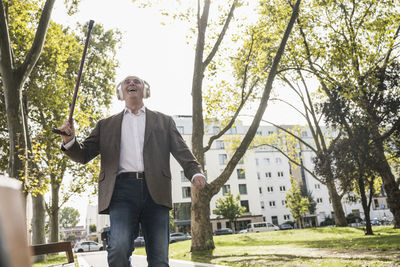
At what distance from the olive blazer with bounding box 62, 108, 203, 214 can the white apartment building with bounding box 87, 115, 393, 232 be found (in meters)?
54.9

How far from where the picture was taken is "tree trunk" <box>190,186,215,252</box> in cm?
1111

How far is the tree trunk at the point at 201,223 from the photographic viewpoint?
36.4ft

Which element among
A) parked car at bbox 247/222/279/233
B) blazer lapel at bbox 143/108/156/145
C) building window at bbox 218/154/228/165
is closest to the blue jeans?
blazer lapel at bbox 143/108/156/145

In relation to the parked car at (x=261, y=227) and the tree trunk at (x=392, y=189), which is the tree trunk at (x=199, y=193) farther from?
the parked car at (x=261, y=227)

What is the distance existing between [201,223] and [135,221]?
8527 millimetres

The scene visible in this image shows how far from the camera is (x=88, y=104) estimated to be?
2175 cm

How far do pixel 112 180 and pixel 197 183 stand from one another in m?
0.71

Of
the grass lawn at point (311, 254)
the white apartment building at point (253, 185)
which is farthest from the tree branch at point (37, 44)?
the white apartment building at point (253, 185)

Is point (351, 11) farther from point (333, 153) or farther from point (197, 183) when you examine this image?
point (197, 183)

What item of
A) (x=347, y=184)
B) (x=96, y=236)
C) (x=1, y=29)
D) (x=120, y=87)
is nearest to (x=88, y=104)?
(x=1, y=29)

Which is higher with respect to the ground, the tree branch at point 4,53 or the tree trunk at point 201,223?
the tree branch at point 4,53

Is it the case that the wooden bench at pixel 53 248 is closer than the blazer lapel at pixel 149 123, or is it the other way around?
the blazer lapel at pixel 149 123

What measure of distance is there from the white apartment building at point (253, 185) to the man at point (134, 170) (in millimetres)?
54956

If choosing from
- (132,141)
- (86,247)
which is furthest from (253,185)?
(132,141)
